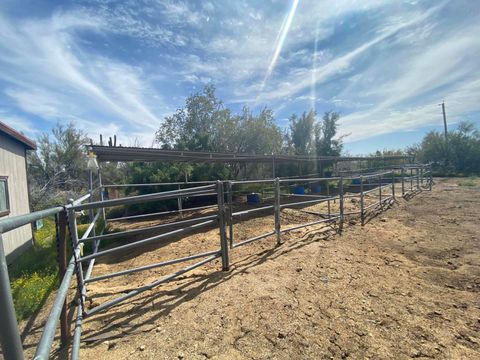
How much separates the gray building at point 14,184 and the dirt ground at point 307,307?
3236mm

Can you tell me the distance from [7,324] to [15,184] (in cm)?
754

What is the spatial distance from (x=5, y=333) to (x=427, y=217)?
7878 mm

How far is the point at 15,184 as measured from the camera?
616 cm

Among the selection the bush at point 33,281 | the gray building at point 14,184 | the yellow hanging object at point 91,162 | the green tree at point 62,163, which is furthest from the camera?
the green tree at point 62,163

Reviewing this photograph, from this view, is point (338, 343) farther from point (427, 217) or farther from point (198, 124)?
point (198, 124)

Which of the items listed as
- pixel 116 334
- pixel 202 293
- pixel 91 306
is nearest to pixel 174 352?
pixel 116 334

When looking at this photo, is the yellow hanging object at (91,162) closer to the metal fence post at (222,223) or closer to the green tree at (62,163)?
the metal fence post at (222,223)

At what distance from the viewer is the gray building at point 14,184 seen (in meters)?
5.45

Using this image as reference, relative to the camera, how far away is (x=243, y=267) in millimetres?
3297

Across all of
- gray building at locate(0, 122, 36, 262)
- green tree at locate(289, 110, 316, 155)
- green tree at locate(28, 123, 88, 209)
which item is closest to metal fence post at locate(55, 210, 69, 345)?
gray building at locate(0, 122, 36, 262)

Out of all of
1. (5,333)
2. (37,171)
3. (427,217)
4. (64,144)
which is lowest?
(427,217)

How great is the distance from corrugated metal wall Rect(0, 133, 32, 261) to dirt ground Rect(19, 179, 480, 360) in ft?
10.8

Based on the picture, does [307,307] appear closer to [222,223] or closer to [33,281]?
[222,223]

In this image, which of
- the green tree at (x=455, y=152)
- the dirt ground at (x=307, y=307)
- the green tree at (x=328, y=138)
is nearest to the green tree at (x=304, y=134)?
the green tree at (x=328, y=138)
